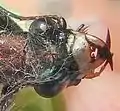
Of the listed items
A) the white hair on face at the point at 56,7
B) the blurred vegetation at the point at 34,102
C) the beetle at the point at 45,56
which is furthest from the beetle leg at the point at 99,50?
the white hair on face at the point at 56,7

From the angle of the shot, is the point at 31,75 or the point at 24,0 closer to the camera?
the point at 31,75

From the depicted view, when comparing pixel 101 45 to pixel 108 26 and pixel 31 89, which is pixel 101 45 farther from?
pixel 108 26

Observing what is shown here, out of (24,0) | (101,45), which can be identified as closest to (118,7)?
(24,0)

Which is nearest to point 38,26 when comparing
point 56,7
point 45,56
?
point 45,56

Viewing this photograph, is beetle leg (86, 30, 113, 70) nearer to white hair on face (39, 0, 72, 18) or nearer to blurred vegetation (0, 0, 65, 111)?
blurred vegetation (0, 0, 65, 111)

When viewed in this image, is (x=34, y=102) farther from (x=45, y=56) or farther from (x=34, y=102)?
(x=45, y=56)

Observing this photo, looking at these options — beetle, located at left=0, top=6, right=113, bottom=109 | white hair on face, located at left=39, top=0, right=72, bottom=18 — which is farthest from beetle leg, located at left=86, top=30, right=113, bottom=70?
white hair on face, located at left=39, top=0, right=72, bottom=18
